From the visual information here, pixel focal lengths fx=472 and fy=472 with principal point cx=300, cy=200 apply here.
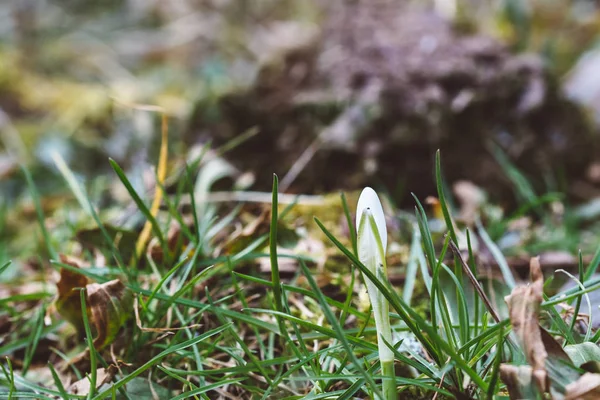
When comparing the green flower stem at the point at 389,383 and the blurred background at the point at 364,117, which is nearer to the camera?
the green flower stem at the point at 389,383

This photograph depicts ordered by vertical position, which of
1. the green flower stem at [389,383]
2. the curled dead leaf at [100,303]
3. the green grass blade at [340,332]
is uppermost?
the green grass blade at [340,332]

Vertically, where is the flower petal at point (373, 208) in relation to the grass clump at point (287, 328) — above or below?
above

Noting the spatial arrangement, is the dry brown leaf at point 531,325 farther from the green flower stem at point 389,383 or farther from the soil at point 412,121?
the soil at point 412,121

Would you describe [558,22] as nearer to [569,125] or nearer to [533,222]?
[569,125]

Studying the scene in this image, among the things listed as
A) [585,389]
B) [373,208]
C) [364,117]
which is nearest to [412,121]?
[364,117]

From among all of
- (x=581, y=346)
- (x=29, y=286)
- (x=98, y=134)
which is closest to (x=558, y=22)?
(x=98, y=134)

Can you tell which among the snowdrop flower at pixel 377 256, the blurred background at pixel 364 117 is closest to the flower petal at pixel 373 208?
the snowdrop flower at pixel 377 256
